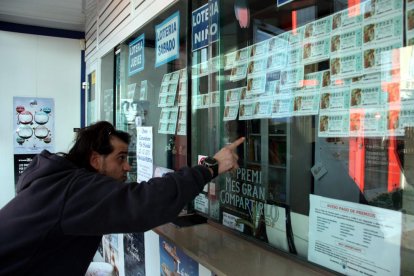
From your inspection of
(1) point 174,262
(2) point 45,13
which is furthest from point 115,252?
(2) point 45,13

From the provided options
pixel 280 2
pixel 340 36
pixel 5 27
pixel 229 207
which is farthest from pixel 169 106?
pixel 5 27

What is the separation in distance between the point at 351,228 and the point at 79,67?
13.4ft

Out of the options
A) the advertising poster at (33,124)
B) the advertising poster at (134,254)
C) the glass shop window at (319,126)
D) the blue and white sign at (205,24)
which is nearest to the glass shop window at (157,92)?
the blue and white sign at (205,24)

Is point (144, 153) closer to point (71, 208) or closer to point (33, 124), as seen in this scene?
point (71, 208)

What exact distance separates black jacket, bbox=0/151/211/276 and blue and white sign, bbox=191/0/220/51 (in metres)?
0.83

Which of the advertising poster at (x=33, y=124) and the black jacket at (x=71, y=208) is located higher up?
the advertising poster at (x=33, y=124)

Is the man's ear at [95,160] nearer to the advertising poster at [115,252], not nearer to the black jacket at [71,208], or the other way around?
the black jacket at [71,208]

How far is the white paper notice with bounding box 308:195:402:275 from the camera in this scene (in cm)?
92

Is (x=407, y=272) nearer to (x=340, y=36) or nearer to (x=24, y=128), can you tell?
(x=340, y=36)

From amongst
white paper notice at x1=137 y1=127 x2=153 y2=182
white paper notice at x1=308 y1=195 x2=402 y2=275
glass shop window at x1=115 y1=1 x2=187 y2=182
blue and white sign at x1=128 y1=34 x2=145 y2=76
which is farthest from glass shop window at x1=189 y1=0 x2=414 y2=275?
blue and white sign at x1=128 y1=34 x2=145 y2=76

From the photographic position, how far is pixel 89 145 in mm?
1417

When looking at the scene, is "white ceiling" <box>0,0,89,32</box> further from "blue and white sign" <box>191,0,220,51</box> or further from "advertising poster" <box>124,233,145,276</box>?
"advertising poster" <box>124,233,145,276</box>

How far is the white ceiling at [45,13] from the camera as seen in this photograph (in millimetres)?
3537

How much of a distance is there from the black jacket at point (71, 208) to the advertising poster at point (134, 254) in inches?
43.4
